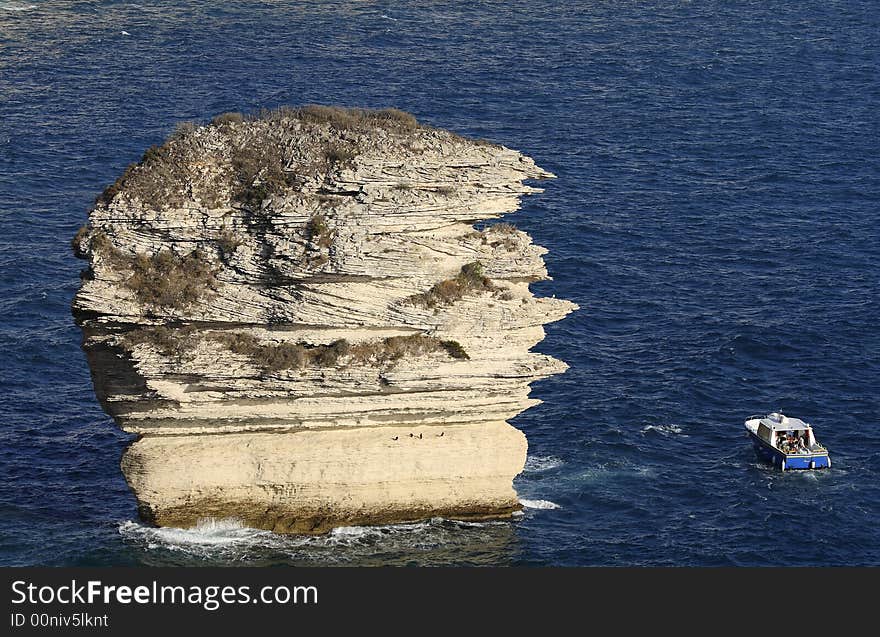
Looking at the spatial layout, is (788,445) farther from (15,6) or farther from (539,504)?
(15,6)

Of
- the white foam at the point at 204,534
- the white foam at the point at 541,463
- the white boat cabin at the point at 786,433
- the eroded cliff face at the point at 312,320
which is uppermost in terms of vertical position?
the eroded cliff face at the point at 312,320

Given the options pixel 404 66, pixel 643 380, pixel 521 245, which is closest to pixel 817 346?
pixel 643 380

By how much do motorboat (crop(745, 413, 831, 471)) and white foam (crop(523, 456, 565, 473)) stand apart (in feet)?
32.5

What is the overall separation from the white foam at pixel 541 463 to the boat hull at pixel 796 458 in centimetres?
997

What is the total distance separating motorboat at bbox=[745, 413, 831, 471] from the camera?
248 ft

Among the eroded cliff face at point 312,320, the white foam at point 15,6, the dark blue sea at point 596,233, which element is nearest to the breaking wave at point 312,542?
the dark blue sea at point 596,233

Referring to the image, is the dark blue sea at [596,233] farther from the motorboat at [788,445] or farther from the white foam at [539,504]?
the motorboat at [788,445]

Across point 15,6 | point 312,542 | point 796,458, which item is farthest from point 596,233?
point 15,6

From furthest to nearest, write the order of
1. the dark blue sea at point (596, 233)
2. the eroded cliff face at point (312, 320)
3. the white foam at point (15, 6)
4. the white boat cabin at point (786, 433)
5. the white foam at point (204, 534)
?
the white foam at point (15, 6), the white boat cabin at point (786, 433), the dark blue sea at point (596, 233), the white foam at point (204, 534), the eroded cliff face at point (312, 320)

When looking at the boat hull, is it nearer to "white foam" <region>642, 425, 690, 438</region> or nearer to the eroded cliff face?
"white foam" <region>642, 425, 690, 438</region>

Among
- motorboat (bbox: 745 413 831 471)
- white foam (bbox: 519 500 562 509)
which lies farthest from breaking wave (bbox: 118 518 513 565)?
motorboat (bbox: 745 413 831 471)

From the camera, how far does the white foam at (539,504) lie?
71688 millimetres

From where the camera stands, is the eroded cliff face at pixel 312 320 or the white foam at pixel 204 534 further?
the white foam at pixel 204 534

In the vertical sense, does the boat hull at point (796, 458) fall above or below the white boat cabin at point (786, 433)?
below
